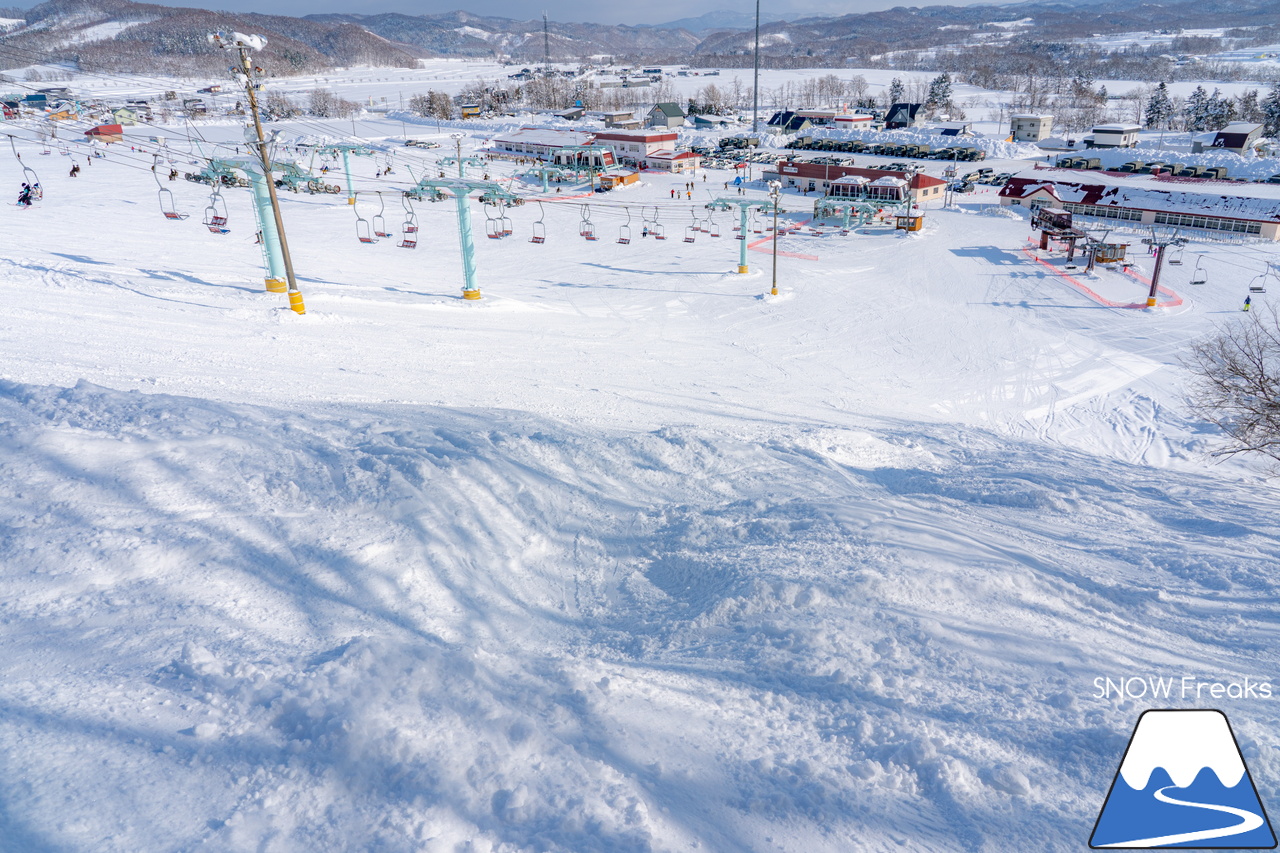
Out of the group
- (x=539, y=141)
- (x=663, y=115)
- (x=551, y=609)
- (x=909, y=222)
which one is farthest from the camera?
(x=663, y=115)

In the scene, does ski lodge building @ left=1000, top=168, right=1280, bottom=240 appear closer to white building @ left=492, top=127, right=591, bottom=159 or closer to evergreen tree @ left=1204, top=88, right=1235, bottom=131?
evergreen tree @ left=1204, top=88, right=1235, bottom=131

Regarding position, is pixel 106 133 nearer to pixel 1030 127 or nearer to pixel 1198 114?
pixel 1030 127

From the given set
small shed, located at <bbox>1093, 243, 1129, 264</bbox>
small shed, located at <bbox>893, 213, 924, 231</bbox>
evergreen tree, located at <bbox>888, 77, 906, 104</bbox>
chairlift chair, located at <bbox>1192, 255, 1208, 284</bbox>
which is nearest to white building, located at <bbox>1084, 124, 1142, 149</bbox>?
evergreen tree, located at <bbox>888, 77, 906, 104</bbox>

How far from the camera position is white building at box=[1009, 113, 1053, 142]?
68188mm

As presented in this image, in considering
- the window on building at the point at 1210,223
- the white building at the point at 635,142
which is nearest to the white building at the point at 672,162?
the white building at the point at 635,142

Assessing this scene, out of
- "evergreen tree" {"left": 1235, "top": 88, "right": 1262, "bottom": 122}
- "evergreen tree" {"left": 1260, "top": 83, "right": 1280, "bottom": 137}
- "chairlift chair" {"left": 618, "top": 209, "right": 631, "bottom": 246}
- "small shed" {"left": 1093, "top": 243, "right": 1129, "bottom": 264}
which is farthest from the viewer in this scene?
"evergreen tree" {"left": 1235, "top": 88, "right": 1262, "bottom": 122}

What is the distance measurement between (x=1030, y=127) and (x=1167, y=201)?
4004 centimetres

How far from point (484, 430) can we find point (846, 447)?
17.1 feet

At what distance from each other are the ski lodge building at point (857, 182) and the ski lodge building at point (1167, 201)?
4598 mm

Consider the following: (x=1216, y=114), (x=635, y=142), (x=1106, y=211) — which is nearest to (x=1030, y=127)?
(x=1216, y=114)

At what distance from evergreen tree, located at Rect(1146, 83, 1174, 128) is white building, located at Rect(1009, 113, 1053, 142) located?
1310cm

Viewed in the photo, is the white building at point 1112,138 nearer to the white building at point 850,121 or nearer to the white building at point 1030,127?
the white building at point 1030,127

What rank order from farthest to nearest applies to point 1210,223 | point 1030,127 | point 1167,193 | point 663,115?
1. point 663,115
2. point 1030,127
3. point 1167,193
4. point 1210,223

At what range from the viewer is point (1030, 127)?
225 ft
